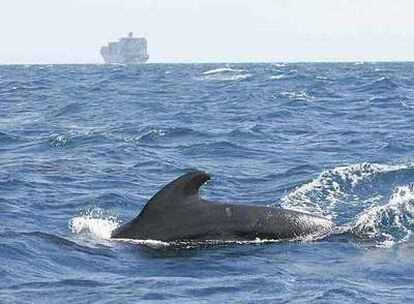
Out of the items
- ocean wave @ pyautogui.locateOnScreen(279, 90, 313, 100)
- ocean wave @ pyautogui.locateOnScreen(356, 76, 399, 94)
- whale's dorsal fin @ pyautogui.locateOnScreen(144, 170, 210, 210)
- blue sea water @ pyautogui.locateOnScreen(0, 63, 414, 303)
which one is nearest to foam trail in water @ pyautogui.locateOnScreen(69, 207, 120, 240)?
blue sea water @ pyautogui.locateOnScreen(0, 63, 414, 303)

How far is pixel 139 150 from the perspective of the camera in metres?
24.4

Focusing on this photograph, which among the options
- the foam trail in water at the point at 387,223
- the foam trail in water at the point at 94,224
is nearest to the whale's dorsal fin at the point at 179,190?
the foam trail in water at the point at 94,224

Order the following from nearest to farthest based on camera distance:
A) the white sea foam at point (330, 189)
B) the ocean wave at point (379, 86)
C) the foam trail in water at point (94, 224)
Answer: the foam trail in water at point (94, 224) < the white sea foam at point (330, 189) < the ocean wave at point (379, 86)

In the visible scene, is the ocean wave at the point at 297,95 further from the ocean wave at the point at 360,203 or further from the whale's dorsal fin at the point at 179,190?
the whale's dorsal fin at the point at 179,190

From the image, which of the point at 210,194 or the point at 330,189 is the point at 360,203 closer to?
the point at 330,189

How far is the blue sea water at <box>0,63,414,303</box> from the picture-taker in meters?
9.80

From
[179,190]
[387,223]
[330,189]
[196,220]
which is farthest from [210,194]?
[179,190]

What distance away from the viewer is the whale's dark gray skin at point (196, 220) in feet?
39.7

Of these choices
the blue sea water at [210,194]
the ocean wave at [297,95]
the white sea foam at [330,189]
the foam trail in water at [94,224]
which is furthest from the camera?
the ocean wave at [297,95]

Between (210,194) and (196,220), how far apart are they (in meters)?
5.00

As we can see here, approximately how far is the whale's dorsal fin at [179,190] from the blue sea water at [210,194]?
2.20ft

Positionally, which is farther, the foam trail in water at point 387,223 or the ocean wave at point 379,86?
the ocean wave at point 379,86

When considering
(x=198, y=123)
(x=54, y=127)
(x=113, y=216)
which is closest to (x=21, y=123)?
(x=54, y=127)

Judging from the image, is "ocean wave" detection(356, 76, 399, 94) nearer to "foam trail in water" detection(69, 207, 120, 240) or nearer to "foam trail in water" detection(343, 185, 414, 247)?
"foam trail in water" detection(343, 185, 414, 247)
